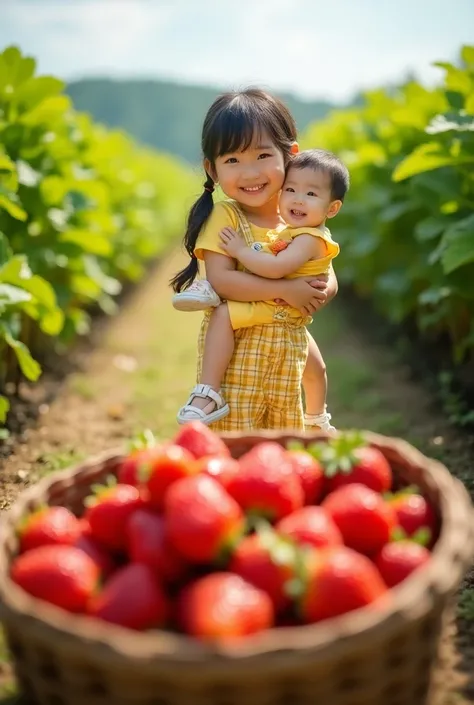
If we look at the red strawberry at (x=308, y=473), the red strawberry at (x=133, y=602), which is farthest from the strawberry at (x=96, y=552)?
the red strawberry at (x=308, y=473)

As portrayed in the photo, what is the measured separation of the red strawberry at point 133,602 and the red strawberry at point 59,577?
0.04 meters

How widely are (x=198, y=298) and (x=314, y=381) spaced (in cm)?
66

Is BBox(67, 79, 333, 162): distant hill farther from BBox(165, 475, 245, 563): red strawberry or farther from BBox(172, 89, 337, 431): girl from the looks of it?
BBox(165, 475, 245, 563): red strawberry

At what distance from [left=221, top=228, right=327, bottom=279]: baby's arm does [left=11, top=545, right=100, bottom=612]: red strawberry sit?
1460mm

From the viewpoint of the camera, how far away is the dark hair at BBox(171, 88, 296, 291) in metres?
2.90

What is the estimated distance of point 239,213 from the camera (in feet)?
10.3

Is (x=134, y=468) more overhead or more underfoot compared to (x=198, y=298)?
more underfoot

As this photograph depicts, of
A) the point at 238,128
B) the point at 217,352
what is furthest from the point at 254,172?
the point at 217,352

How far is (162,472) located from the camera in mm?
1957

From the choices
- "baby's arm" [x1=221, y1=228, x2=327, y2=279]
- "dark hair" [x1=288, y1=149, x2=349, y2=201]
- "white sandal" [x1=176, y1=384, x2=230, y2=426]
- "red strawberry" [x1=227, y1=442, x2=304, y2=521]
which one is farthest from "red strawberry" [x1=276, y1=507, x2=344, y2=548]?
"dark hair" [x1=288, y1=149, x2=349, y2=201]

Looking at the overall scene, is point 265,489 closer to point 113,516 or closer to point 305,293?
point 113,516

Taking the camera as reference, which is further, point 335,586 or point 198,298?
point 198,298

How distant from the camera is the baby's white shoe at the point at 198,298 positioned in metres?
3.03

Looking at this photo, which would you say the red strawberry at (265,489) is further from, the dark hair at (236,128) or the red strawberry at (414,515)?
the dark hair at (236,128)
